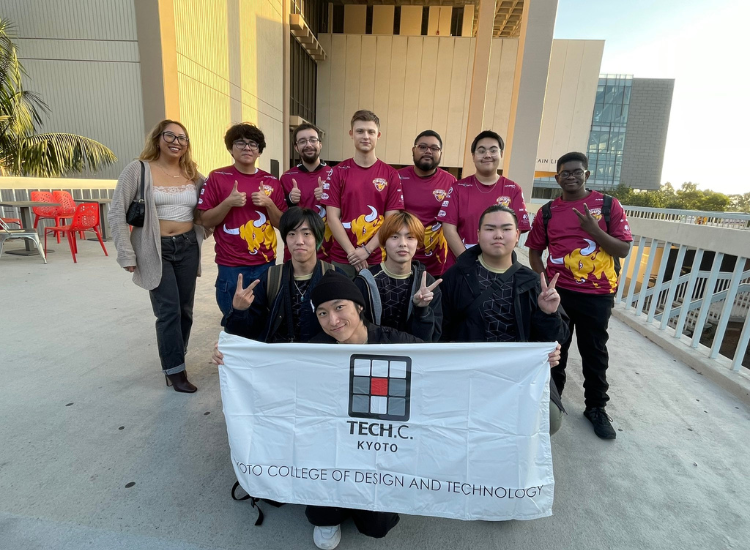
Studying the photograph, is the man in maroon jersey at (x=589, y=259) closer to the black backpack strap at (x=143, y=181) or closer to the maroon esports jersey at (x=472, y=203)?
the maroon esports jersey at (x=472, y=203)

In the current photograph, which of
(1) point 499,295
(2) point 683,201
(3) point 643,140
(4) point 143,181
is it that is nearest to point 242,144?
(4) point 143,181

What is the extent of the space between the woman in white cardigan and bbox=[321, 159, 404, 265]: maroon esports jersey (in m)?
1.07

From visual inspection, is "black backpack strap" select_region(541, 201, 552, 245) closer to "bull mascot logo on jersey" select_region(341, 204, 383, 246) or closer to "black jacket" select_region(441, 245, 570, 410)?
"black jacket" select_region(441, 245, 570, 410)

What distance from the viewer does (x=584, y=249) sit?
9.04ft

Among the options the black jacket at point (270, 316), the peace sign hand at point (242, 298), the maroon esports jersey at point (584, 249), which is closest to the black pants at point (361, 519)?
the black jacket at point (270, 316)

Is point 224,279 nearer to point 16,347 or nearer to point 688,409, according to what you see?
point 16,347

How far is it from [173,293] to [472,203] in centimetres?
234

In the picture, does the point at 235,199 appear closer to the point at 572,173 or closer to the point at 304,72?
the point at 572,173

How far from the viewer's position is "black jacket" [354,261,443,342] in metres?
2.24

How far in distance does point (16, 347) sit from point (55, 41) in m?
10.4

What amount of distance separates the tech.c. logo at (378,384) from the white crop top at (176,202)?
1.97 m

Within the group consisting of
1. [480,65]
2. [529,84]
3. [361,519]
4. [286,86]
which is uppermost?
[480,65]

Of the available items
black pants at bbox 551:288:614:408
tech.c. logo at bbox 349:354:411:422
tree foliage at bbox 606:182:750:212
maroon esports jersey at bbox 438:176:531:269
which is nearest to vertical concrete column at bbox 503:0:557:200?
maroon esports jersey at bbox 438:176:531:269

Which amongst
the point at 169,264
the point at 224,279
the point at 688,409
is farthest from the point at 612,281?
the point at 169,264
